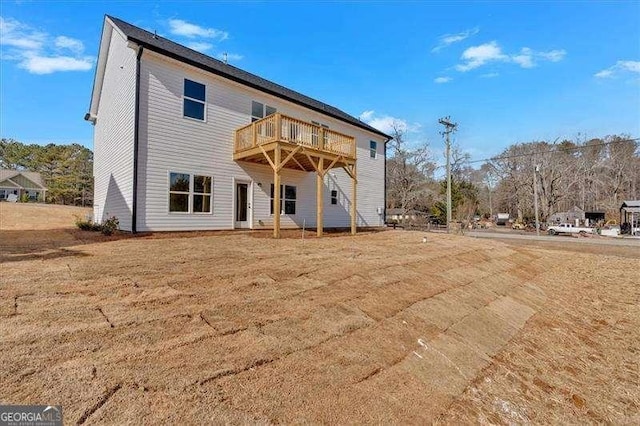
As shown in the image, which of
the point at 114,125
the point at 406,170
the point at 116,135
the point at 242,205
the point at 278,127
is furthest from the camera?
the point at 406,170

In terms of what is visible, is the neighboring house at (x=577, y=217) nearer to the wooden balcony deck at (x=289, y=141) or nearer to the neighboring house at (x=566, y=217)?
the neighboring house at (x=566, y=217)

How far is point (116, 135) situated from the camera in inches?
495

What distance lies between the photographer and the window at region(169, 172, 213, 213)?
11180 mm

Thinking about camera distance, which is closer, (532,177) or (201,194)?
(201,194)

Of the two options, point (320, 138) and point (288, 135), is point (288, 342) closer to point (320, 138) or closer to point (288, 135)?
point (288, 135)

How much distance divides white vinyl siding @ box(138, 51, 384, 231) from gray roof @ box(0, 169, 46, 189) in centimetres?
4441

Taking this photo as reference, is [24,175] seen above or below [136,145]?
above

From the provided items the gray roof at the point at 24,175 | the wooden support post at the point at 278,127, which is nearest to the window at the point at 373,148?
the wooden support post at the point at 278,127

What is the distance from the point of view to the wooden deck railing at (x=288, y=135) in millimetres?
11578

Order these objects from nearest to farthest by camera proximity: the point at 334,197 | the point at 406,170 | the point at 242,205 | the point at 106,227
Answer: the point at 106,227 → the point at 242,205 → the point at 334,197 → the point at 406,170

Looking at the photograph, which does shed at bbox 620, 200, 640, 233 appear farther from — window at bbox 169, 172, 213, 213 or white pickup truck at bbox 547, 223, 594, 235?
window at bbox 169, 172, 213, 213

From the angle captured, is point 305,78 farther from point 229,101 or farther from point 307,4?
point 229,101

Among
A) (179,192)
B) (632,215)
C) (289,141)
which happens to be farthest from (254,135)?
(632,215)

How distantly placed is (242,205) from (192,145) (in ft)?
10.1
